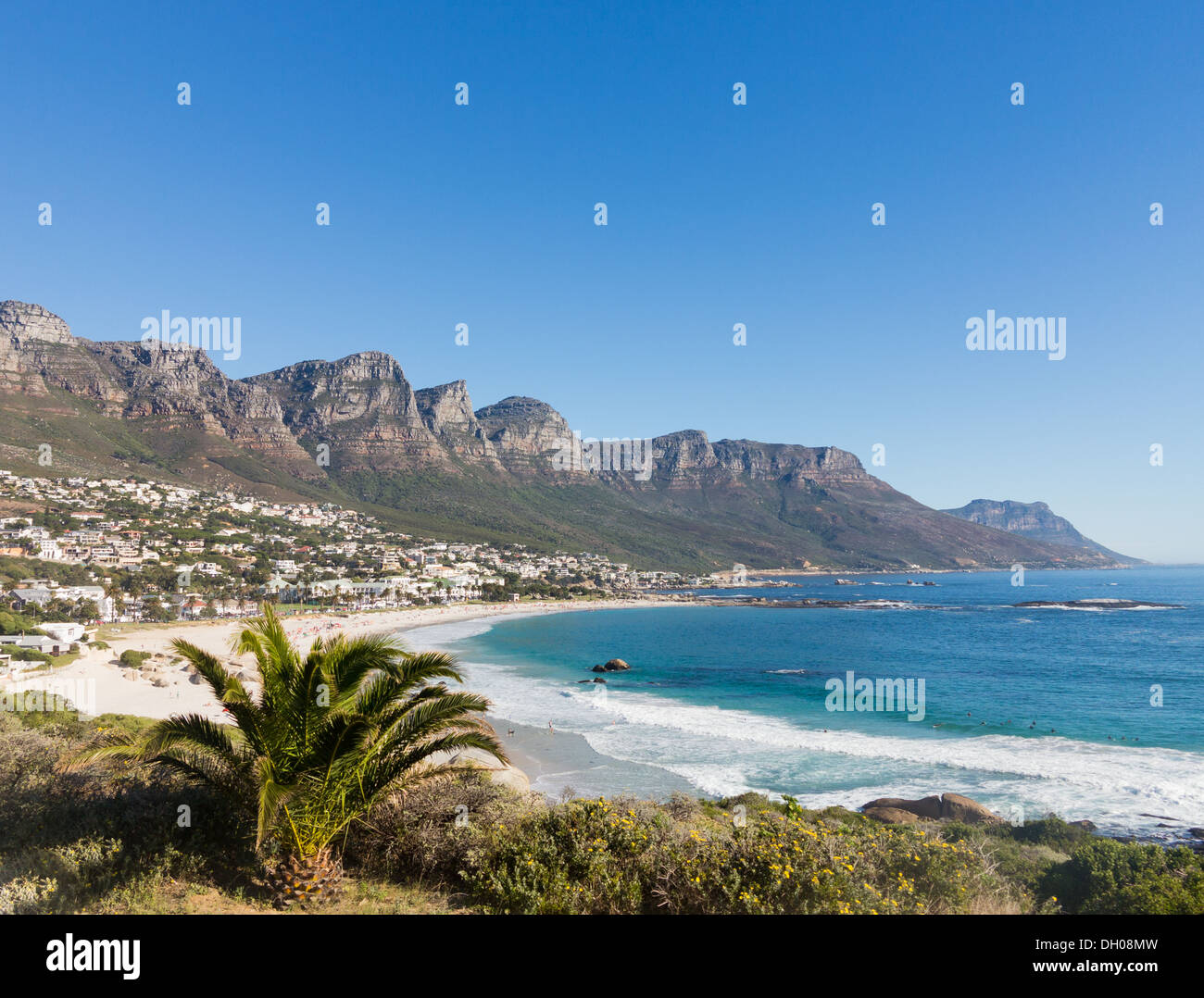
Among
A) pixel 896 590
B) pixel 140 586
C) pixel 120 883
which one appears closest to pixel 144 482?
pixel 140 586

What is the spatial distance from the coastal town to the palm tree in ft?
131

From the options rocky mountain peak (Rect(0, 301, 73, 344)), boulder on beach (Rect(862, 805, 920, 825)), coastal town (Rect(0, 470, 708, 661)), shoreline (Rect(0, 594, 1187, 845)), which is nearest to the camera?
boulder on beach (Rect(862, 805, 920, 825))

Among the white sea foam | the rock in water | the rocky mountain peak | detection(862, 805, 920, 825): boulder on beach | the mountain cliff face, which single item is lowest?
the rock in water

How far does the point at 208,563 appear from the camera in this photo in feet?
281

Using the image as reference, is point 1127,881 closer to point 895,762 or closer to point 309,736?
point 309,736

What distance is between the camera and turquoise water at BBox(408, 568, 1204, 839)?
22203 mm

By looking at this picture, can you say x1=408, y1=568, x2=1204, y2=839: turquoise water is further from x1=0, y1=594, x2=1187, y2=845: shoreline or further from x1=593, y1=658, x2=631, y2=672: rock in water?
x1=593, y1=658, x2=631, y2=672: rock in water

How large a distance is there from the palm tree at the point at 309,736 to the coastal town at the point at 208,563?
39942 millimetres

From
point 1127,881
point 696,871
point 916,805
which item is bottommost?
point 916,805

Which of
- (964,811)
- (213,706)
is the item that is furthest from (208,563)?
(964,811)

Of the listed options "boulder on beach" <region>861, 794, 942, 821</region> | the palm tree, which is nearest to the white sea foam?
"boulder on beach" <region>861, 794, 942, 821</region>

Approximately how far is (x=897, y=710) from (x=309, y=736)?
116ft
